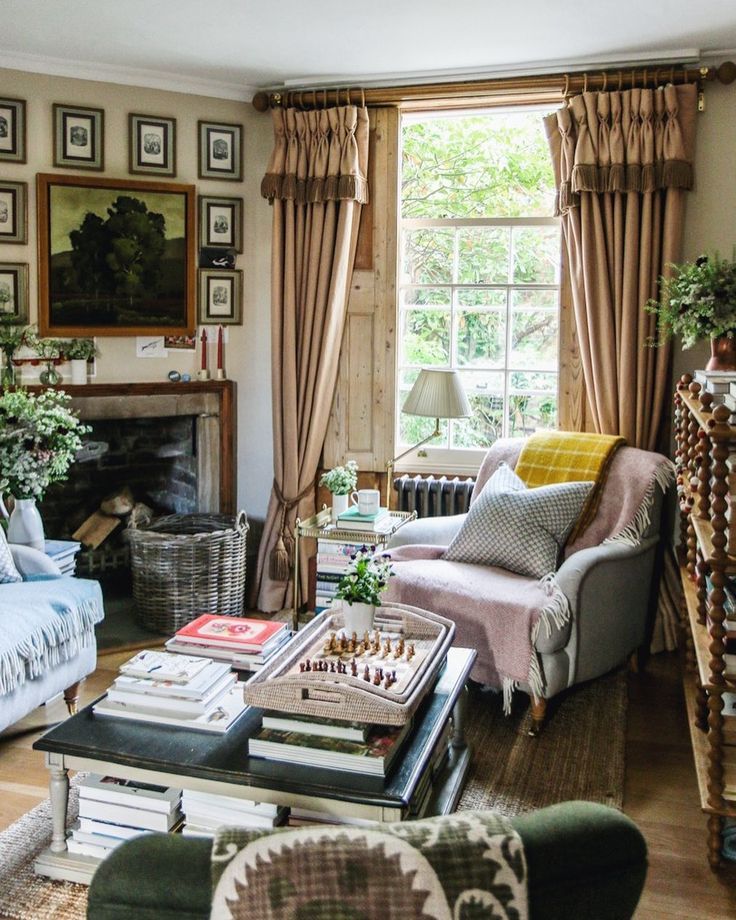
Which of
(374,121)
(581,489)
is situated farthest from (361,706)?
(374,121)

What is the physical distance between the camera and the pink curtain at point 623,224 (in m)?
4.18

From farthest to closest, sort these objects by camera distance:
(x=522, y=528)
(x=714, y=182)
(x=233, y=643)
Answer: (x=714, y=182), (x=522, y=528), (x=233, y=643)

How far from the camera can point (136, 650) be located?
432cm

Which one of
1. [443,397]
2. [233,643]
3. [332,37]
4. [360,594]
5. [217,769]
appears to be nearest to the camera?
[217,769]

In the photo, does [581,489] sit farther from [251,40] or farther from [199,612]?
[251,40]

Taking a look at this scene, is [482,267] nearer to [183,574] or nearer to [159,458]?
[159,458]

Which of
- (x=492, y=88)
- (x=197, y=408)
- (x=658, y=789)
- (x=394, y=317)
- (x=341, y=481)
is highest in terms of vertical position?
(x=492, y=88)

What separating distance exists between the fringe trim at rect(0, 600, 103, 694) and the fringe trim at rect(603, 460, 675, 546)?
6.45ft

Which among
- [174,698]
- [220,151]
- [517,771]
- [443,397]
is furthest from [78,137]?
[517,771]

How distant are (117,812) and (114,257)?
291 centimetres

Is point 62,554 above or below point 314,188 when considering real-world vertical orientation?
below

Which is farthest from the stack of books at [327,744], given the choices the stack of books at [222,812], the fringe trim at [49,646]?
the fringe trim at [49,646]

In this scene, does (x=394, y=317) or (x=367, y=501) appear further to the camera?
(x=394, y=317)

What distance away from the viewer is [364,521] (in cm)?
423
